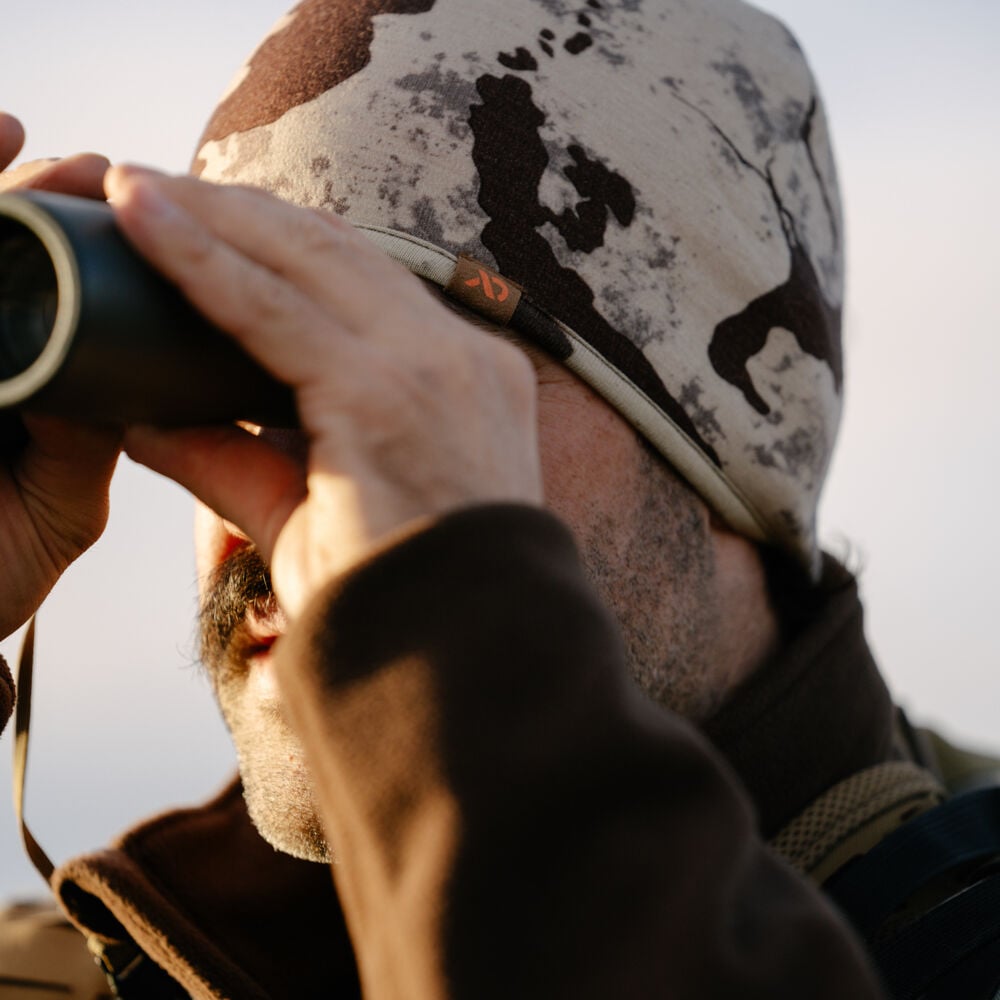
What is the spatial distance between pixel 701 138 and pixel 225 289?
1.15 meters

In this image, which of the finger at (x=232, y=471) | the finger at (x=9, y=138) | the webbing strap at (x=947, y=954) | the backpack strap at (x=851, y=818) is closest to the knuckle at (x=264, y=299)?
the finger at (x=232, y=471)

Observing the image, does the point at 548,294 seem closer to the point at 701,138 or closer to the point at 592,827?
the point at 701,138

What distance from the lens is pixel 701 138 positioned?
1.93 metres

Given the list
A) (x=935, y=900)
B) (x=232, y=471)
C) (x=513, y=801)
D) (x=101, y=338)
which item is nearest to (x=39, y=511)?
(x=232, y=471)

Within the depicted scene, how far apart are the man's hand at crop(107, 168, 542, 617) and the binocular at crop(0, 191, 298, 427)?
0.03m

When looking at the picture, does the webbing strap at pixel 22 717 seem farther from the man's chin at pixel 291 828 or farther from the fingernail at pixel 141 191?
the fingernail at pixel 141 191

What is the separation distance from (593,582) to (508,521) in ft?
2.73

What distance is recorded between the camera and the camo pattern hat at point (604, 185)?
170 centimetres

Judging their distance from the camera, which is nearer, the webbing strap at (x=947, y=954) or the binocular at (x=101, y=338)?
the binocular at (x=101, y=338)

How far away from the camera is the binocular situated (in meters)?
0.97

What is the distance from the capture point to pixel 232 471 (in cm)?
121

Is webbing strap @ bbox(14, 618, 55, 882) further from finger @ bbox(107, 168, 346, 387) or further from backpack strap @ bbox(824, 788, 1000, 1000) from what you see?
backpack strap @ bbox(824, 788, 1000, 1000)

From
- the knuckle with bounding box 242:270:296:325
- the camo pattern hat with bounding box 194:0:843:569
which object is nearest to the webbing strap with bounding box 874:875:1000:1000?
the camo pattern hat with bounding box 194:0:843:569

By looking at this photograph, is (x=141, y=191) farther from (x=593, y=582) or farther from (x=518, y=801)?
(x=593, y=582)
